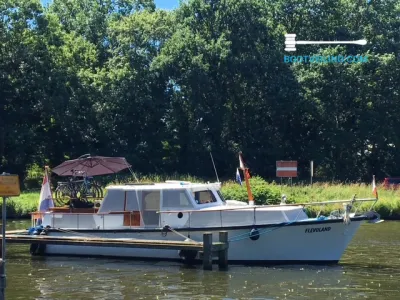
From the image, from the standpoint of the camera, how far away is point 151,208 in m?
25.9

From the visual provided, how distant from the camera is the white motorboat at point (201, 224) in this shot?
2411 cm

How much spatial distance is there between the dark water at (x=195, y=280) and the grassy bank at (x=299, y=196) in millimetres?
10212

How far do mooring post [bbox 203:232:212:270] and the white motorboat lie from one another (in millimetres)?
1343

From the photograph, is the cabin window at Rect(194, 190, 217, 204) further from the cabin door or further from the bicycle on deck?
the bicycle on deck

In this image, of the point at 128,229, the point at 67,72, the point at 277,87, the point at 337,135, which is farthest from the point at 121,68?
the point at 128,229

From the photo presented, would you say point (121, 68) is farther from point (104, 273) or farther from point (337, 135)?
point (104, 273)

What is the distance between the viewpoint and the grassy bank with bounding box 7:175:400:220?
36969mm

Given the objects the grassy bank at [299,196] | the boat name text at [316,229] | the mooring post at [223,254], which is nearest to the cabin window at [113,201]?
the mooring post at [223,254]

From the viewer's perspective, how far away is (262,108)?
63375mm

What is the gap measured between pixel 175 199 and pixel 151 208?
2.85 ft

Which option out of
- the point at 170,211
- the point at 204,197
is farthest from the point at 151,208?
the point at 204,197

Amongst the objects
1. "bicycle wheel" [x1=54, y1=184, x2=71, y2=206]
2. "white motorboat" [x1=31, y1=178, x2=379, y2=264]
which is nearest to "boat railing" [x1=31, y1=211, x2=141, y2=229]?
"white motorboat" [x1=31, y1=178, x2=379, y2=264]

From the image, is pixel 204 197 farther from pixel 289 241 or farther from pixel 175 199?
pixel 289 241

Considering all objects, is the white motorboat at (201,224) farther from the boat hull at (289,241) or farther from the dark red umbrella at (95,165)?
the dark red umbrella at (95,165)
